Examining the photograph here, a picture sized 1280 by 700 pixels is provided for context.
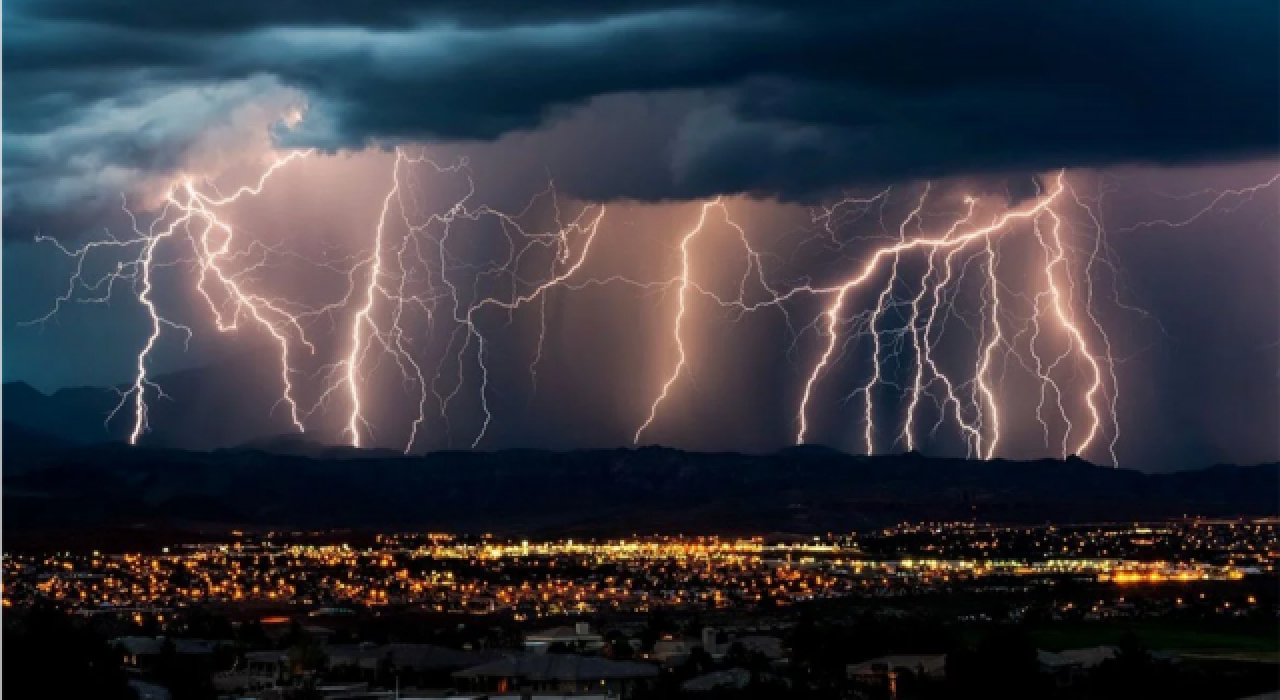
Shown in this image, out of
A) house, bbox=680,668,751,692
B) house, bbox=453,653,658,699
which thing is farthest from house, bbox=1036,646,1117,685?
house, bbox=453,653,658,699

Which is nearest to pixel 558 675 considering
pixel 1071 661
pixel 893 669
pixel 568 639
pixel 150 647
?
pixel 893 669

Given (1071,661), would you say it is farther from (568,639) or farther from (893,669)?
(568,639)

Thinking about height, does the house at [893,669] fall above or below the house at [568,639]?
below

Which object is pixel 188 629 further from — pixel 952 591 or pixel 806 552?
pixel 806 552

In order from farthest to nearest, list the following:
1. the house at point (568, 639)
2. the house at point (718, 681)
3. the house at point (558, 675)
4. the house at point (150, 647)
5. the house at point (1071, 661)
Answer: the house at point (568, 639)
the house at point (150, 647)
the house at point (1071, 661)
the house at point (558, 675)
the house at point (718, 681)

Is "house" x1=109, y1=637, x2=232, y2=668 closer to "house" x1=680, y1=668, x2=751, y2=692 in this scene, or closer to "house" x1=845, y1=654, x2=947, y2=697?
"house" x1=680, y1=668, x2=751, y2=692

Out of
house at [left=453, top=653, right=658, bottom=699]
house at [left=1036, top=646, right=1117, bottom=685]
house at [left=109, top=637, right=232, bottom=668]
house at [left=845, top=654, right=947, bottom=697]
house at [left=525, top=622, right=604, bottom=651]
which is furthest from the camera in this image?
house at [left=525, top=622, right=604, bottom=651]

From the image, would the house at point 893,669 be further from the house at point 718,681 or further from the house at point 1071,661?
the house at point 718,681

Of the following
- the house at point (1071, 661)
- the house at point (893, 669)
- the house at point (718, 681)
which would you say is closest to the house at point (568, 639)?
the house at point (893, 669)
